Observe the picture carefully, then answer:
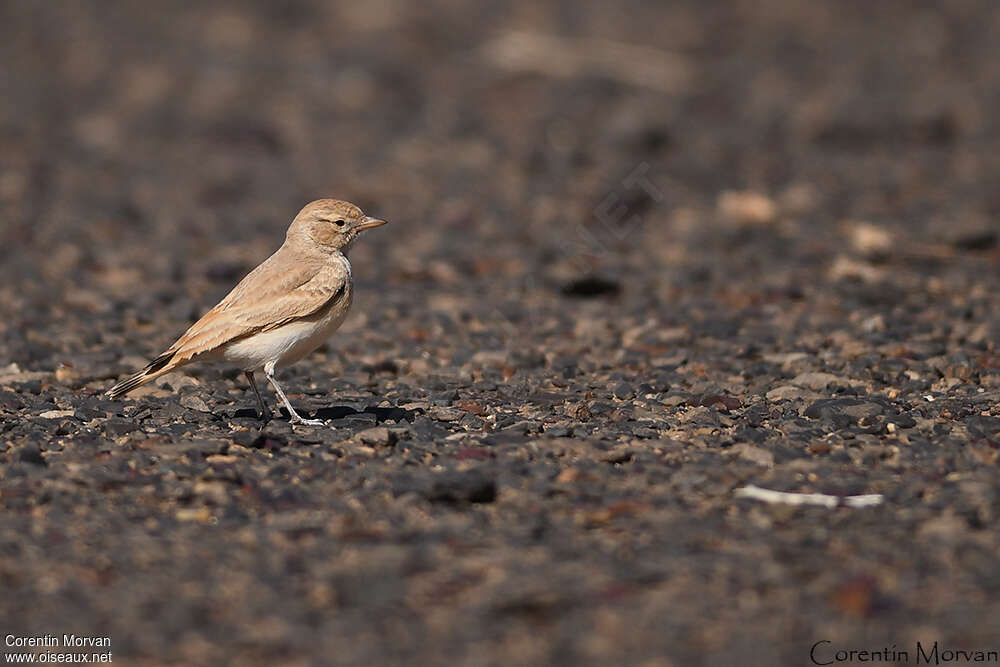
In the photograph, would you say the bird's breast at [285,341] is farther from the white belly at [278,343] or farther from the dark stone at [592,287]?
the dark stone at [592,287]

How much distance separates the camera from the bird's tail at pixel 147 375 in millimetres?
8727

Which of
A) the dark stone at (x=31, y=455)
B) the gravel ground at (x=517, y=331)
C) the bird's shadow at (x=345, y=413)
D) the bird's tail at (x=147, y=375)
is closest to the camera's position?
the gravel ground at (x=517, y=331)

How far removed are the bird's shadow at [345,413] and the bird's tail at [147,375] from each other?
68 cm

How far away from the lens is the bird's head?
9.56 metres

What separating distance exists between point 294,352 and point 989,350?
5358 mm

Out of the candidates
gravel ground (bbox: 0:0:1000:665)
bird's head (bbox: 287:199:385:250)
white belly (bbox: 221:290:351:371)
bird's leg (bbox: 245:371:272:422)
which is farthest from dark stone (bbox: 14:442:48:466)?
bird's head (bbox: 287:199:385:250)

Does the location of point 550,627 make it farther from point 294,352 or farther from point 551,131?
point 551,131

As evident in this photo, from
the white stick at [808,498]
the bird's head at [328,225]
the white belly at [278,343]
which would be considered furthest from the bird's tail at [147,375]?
the white stick at [808,498]

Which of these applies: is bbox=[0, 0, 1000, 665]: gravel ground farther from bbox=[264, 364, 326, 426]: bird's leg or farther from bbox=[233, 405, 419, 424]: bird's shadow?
bbox=[264, 364, 326, 426]: bird's leg

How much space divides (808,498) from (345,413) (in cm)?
339

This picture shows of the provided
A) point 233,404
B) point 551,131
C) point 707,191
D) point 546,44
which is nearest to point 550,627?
point 233,404

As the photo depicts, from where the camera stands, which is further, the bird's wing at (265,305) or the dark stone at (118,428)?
the bird's wing at (265,305)

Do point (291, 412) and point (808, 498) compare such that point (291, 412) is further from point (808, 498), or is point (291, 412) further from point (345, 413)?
point (808, 498)

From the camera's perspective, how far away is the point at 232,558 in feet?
21.3
